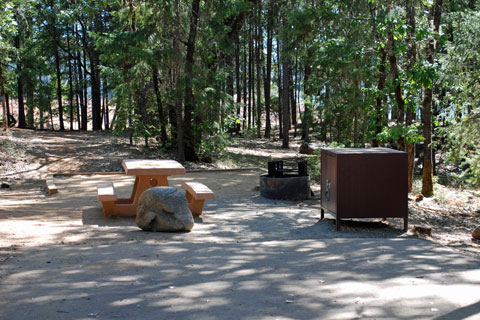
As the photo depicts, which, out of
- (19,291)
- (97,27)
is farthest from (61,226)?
(97,27)

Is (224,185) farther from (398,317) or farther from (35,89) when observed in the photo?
(35,89)

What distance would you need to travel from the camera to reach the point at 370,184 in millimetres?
7895

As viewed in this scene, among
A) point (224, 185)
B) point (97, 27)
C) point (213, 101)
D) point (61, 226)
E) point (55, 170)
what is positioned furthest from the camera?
point (97, 27)

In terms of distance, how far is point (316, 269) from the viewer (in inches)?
189

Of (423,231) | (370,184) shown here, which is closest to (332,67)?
(370,184)

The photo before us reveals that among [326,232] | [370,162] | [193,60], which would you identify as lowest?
[326,232]

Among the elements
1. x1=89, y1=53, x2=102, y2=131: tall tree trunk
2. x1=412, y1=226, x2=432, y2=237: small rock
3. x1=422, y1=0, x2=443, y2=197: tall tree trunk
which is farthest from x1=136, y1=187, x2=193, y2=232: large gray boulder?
x1=89, y1=53, x2=102, y2=131: tall tree trunk

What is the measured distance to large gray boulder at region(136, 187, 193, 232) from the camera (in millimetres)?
7191

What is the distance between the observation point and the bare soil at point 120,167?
10309 millimetres

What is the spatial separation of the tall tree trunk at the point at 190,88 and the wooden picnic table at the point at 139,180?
7679 millimetres

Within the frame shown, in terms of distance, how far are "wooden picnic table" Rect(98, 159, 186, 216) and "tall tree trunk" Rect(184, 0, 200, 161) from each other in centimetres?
768

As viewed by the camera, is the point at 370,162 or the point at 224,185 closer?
the point at 370,162

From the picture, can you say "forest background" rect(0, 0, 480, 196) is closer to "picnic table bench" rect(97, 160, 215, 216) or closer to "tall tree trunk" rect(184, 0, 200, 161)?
"tall tree trunk" rect(184, 0, 200, 161)

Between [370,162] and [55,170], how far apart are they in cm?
1083
